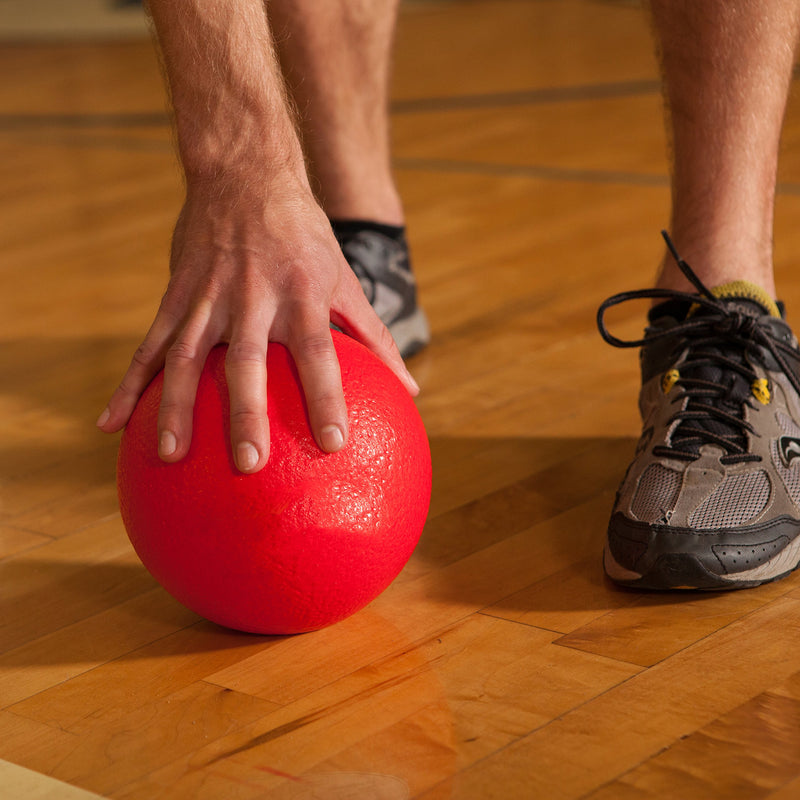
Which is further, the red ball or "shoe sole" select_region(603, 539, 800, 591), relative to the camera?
"shoe sole" select_region(603, 539, 800, 591)

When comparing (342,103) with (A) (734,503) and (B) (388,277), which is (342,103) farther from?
(A) (734,503)

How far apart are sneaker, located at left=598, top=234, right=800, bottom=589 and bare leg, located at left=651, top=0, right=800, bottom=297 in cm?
6

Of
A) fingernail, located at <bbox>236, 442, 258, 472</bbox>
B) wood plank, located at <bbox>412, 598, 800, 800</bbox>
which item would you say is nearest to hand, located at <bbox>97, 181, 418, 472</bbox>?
fingernail, located at <bbox>236, 442, 258, 472</bbox>

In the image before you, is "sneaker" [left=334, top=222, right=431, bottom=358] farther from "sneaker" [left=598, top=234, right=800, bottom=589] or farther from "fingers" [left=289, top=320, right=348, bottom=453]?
"fingers" [left=289, top=320, right=348, bottom=453]

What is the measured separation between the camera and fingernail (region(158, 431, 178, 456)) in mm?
Answer: 1093

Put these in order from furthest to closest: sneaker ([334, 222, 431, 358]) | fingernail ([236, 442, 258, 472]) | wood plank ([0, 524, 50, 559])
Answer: sneaker ([334, 222, 431, 358])
wood plank ([0, 524, 50, 559])
fingernail ([236, 442, 258, 472])

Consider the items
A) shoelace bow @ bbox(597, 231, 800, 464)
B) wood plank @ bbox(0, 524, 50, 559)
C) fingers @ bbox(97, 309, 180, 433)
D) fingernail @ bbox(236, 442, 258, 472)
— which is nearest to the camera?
fingernail @ bbox(236, 442, 258, 472)

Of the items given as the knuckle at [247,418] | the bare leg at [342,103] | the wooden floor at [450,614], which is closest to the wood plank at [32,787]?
the wooden floor at [450,614]

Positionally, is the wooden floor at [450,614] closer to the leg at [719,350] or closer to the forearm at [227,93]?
the leg at [719,350]

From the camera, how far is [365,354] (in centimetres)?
121

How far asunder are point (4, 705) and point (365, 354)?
464 millimetres

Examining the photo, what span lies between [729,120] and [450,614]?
73 centimetres

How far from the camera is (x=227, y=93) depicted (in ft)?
4.05

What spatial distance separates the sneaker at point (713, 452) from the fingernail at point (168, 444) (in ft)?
1.55
